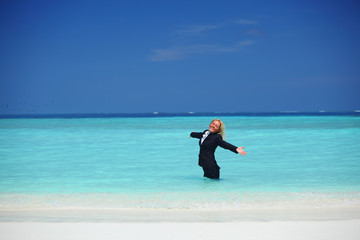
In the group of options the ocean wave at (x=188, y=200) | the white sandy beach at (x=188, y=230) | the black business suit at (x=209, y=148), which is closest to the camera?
the white sandy beach at (x=188, y=230)

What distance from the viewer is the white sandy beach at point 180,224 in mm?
4047

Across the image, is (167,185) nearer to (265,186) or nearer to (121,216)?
(265,186)

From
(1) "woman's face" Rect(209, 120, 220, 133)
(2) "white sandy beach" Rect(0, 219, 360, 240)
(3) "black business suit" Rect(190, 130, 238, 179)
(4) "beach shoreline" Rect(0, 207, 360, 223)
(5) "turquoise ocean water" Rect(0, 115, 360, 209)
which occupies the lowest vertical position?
(5) "turquoise ocean water" Rect(0, 115, 360, 209)

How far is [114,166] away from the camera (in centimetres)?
1033

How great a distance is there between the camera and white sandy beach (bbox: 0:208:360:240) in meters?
4.05

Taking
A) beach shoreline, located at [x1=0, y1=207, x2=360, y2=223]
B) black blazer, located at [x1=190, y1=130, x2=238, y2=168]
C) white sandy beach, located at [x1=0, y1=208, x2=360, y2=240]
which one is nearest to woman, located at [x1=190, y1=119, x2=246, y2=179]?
black blazer, located at [x1=190, y1=130, x2=238, y2=168]

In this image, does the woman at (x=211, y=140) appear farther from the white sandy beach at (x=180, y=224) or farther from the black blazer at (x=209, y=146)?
the white sandy beach at (x=180, y=224)

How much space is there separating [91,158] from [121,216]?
24.4ft

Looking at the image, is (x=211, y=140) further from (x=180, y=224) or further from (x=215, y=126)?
(x=180, y=224)

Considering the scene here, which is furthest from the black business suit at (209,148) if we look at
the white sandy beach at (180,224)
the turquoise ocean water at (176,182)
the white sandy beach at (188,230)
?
the white sandy beach at (188,230)

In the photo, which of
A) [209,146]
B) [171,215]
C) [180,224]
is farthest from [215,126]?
[180,224]

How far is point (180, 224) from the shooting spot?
4445 mm

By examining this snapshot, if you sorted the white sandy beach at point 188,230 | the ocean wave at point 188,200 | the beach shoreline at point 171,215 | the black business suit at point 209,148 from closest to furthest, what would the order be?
the white sandy beach at point 188,230 < the beach shoreline at point 171,215 < the ocean wave at point 188,200 < the black business suit at point 209,148

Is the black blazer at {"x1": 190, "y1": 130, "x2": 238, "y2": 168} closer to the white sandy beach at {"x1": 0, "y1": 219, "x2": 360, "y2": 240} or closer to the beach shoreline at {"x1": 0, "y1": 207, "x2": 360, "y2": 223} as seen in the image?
the beach shoreline at {"x1": 0, "y1": 207, "x2": 360, "y2": 223}
